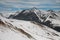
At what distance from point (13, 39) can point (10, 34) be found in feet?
8.06

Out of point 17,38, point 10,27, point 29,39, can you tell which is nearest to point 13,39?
point 17,38

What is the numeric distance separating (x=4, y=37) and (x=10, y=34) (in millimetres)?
2696

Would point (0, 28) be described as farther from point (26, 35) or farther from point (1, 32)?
point (26, 35)

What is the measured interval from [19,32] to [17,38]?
176 inches

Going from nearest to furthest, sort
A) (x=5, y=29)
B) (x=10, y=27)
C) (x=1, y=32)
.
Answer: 1. (x=1, y=32)
2. (x=5, y=29)
3. (x=10, y=27)

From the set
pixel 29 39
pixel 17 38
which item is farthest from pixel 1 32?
pixel 29 39

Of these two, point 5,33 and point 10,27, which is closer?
point 5,33

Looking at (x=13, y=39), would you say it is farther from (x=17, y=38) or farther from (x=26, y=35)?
(x=26, y=35)

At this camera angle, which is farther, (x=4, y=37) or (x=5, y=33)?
(x=5, y=33)

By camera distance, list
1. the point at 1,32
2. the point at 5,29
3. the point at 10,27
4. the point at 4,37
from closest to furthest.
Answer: the point at 4,37 < the point at 1,32 < the point at 5,29 < the point at 10,27

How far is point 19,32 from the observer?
121 ft

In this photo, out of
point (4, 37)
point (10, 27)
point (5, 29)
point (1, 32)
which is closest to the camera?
point (4, 37)

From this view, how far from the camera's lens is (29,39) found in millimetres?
34625

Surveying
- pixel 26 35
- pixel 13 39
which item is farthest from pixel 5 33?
pixel 26 35
